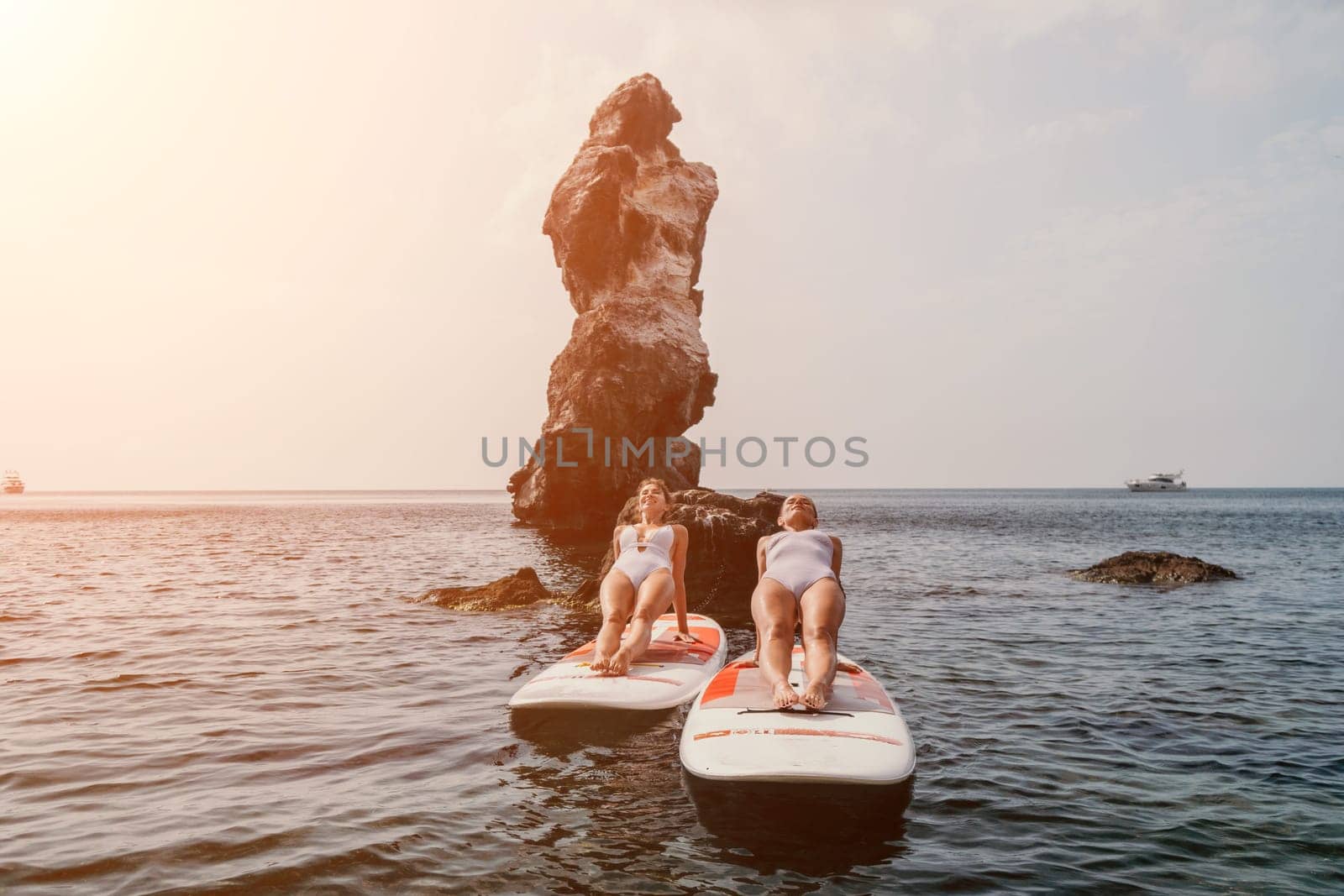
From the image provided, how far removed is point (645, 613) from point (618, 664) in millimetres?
783

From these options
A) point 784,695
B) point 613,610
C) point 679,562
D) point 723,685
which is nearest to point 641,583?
point 613,610

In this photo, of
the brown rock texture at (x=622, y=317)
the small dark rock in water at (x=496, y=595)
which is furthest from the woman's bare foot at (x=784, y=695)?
the brown rock texture at (x=622, y=317)

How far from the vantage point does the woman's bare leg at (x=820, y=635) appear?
719 cm

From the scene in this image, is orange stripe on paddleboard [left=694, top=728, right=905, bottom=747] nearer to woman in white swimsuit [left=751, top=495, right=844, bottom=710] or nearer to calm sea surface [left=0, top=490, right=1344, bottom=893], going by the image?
woman in white swimsuit [left=751, top=495, right=844, bottom=710]

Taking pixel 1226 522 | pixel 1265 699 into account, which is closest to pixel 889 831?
pixel 1265 699

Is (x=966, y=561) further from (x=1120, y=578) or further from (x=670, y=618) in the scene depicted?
(x=670, y=618)

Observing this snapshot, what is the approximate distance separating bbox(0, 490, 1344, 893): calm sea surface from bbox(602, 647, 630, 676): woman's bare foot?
0.57 metres

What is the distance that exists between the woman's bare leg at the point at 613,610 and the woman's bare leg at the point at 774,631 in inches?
77.6

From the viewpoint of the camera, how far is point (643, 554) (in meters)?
10.1

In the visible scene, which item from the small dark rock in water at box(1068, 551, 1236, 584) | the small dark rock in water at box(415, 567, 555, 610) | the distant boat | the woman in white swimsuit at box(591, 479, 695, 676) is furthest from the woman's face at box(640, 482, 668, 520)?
the distant boat

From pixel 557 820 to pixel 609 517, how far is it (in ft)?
155

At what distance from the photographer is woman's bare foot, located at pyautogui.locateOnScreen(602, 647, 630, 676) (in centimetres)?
896

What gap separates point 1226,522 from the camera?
66312 mm

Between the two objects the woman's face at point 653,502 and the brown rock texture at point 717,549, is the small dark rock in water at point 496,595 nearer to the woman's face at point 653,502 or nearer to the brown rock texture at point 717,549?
the brown rock texture at point 717,549
